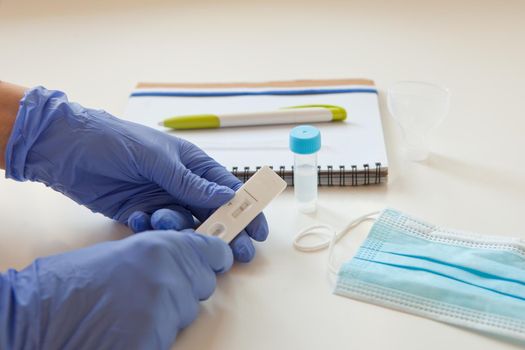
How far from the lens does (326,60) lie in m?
1.31

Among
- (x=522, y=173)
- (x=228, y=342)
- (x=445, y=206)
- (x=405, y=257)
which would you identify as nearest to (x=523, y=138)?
(x=522, y=173)

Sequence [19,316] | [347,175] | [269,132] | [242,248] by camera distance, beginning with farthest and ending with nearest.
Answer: [269,132], [347,175], [242,248], [19,316]

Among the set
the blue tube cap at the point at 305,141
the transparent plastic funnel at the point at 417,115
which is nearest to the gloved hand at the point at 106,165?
the blue tube cap at the point at 305,141

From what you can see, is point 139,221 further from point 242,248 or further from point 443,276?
point 443,276

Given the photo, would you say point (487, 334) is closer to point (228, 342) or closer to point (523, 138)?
point (228, 342)

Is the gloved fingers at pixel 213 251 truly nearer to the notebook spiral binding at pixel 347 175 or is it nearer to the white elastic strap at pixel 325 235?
the white elastic strap at pixel 325 235

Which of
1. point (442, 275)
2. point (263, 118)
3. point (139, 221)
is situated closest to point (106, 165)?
point (139, 221)

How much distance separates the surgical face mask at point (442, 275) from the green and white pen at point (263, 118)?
0.88ft

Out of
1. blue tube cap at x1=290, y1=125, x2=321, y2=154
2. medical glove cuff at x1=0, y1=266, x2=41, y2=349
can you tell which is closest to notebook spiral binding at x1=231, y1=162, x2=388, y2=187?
blue tube cap at x1=290, y1=125, x2=321, y2=154

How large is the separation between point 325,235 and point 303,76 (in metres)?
0.46

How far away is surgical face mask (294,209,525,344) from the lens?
0.74 meters

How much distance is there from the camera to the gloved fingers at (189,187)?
2.85 ft

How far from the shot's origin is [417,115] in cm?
104

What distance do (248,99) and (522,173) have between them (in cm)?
48
